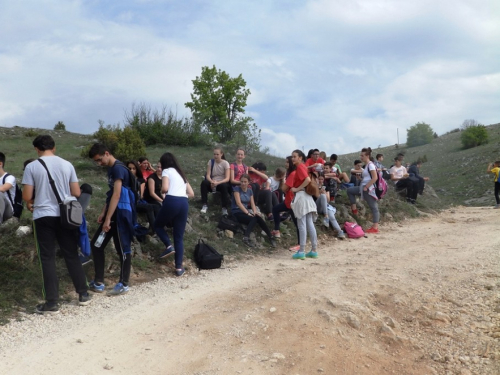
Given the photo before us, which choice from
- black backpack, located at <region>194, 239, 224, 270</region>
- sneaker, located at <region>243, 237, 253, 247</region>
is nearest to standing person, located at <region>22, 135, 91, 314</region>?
black backpack, located at <region>194, 239, 224, 270</region>

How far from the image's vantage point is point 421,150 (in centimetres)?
4369

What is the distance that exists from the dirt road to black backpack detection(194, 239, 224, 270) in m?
0.17

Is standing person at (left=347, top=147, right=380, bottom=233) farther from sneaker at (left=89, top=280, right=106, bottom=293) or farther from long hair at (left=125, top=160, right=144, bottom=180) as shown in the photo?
sneaker at (left=89, top=280, right=106, bottom=293)

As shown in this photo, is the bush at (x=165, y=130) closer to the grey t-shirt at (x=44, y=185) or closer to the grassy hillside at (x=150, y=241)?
the grassy hillside at (x=150, y=241)

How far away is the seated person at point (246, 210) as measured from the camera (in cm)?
890

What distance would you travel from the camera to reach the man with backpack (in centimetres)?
681

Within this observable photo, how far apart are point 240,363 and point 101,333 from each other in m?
1.58

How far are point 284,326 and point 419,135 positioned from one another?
49.5 meters

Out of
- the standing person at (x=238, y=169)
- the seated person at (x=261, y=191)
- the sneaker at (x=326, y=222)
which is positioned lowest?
the sneaker at (x=326, y=222)

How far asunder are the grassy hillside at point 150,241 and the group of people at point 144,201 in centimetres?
30

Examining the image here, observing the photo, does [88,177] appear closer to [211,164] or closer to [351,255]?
[211,164]

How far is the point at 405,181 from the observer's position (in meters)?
15.2

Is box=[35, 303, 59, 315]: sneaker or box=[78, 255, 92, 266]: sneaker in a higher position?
box=[78, 255, 92, 266]: sneaker

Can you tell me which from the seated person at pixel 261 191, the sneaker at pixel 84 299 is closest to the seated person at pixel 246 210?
the seated person at pixel 261 191
